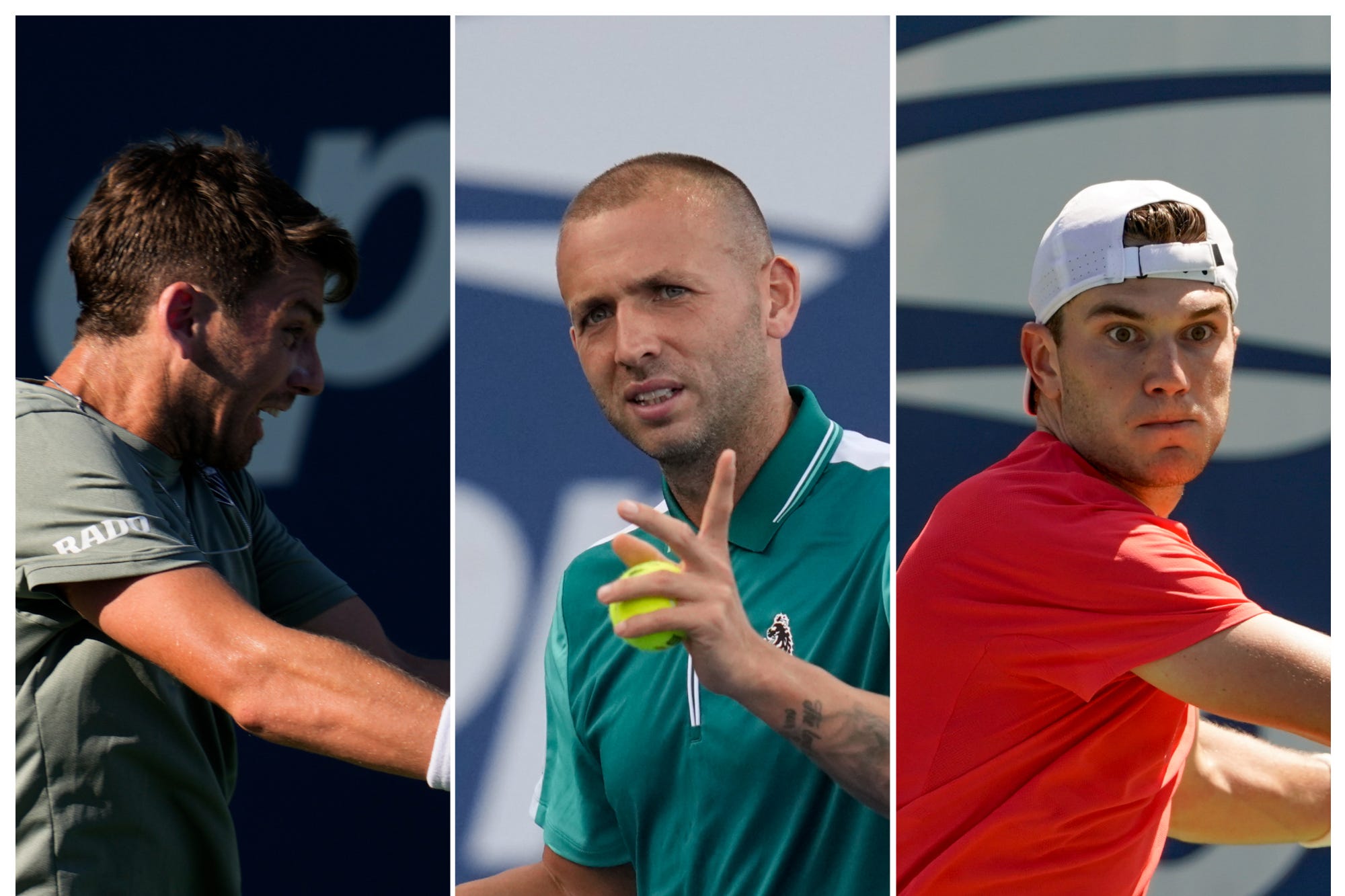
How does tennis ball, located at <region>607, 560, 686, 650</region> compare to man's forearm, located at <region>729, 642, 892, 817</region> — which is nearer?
tennis ball, located at <region>607, 560, 686, 650</region>

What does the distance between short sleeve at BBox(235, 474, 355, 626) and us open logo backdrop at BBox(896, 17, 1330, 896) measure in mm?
1096

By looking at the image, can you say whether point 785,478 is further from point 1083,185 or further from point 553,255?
point 1083,185

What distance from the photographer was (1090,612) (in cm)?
183

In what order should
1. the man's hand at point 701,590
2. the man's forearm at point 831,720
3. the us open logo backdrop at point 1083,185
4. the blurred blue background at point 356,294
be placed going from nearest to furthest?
the man's hand at point 701,590 → the man's forearm at point 831,720 → the us open logo backdrop at point 1083,185 → the blurred blue background at point 356,294

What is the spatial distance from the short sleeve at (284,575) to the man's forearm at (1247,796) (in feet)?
5.17

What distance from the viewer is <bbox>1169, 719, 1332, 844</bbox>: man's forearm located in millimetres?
2242

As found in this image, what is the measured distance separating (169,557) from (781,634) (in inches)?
36.7

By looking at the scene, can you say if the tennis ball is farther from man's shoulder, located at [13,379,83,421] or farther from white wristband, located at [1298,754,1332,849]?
white wristband, located at [1298,754,1332,849]

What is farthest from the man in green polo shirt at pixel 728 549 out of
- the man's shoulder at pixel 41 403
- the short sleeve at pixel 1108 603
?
the man's shoulder at pixel 41 403

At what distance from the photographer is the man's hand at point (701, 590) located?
1.61 meters

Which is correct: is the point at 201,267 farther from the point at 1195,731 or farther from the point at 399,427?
the point at 1195,731

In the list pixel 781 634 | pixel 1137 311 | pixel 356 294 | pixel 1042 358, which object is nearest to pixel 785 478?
pixel 781 634

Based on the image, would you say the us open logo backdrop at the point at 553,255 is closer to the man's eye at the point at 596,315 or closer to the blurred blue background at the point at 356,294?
the man's eye at the point at 596,315

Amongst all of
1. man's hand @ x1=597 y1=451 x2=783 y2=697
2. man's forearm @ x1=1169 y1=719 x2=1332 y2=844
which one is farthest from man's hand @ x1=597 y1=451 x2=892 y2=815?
man's forearm @ x1=1169 y1=719 x2=1332 y2=844
